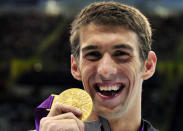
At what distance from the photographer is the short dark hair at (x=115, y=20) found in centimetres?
163

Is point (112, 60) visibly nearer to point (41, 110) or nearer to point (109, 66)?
point (109, 66)

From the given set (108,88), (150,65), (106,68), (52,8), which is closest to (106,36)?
(106,68)

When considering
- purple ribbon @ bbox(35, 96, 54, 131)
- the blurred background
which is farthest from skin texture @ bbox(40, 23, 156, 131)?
the blurred background

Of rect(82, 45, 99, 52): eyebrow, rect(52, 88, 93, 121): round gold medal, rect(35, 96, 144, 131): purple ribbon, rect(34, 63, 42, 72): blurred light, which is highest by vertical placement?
rect(82, 45, 99, 52): eyebrow

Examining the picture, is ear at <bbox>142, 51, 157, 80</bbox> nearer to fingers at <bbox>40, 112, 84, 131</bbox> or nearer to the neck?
the neck

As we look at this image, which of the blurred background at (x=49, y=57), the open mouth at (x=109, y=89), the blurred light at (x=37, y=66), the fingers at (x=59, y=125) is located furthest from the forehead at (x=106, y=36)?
the blurred light at (x=37, y=66)

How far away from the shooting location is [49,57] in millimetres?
12312

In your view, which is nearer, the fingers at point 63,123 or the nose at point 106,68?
the fingers at point 63,123

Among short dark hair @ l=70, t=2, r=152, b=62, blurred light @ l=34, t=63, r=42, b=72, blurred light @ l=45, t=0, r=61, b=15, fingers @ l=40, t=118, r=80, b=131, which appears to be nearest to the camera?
fingers @ l=40, t=118, r=80, b=131

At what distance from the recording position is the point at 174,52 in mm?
11922

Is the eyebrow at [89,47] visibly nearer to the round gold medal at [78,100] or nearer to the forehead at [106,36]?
the forehead at [106,36]

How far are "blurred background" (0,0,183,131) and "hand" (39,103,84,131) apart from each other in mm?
8811

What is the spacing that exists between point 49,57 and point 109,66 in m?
11.0

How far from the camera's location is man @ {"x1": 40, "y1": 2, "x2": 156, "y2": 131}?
5.12ft
